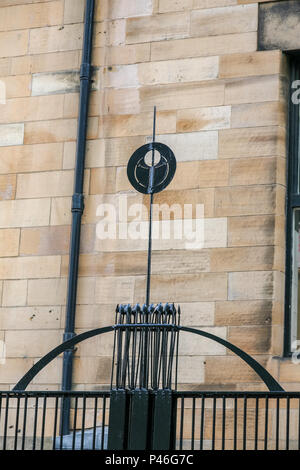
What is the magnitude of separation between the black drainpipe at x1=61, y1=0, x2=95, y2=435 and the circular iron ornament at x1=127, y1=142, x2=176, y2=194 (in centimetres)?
81

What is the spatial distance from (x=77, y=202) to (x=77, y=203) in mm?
12

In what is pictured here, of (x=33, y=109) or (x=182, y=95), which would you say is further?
(x=33, y=109)

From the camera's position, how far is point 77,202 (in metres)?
14.4

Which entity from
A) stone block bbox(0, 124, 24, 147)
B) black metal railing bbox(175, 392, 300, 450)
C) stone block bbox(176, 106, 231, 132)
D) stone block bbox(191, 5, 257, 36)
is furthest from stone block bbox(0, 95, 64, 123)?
black metal railing bbox(175, 392, 300, 450)

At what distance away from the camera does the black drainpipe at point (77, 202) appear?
1395 centimetres

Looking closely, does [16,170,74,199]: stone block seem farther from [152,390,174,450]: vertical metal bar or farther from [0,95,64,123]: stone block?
[152,390,174,450]: vertical metal bar

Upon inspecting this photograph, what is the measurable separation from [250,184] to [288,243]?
0.82m

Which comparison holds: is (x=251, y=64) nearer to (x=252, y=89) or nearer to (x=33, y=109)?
(x=252, y=89)

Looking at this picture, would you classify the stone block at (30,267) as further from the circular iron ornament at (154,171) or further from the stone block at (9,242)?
the circular iron ornament at (154,171)

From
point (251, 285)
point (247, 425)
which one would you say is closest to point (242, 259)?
point (251, 285)

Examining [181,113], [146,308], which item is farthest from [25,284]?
[146,308]

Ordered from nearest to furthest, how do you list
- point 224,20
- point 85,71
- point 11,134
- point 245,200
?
point 245,200 < point 224,20 < point 85,71 < point 11,134

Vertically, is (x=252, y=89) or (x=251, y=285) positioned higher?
(x=252, y=89)

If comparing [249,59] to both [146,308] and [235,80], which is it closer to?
[235,80]
